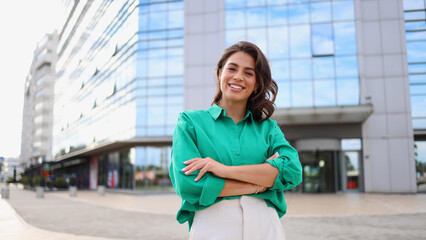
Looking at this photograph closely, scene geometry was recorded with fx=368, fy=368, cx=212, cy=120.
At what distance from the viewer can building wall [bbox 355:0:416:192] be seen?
861 inches

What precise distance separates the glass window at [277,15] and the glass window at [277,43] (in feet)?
1.33

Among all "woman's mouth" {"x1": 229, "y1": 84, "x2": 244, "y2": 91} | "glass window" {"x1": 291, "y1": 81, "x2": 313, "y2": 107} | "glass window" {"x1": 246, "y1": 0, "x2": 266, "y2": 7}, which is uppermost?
"glass window" {"x1": 246, "y1": 0, "x2": 266, "y2": 7}

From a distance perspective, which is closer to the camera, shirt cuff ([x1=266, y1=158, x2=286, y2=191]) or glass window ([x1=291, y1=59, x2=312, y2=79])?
shirt cuff ([x1=266, y1=158, x2=286, y2=191])

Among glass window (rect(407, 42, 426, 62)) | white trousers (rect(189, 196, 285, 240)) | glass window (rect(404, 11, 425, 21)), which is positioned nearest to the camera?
white trousers (rect(189, 196, 285, 240))

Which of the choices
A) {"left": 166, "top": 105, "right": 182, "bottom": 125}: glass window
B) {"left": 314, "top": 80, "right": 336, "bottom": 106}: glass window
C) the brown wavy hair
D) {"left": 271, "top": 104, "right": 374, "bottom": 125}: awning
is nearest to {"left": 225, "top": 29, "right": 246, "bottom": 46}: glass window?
{"left": 314, "top": 80, "right": 336, "bottom": 106}: glass window

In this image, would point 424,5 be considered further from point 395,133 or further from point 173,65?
point 173,65

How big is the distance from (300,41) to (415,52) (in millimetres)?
7241

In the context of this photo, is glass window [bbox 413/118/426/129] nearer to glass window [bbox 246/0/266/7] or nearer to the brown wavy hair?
glass window [bbox 246/0/266/7]

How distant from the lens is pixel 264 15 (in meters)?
24.2

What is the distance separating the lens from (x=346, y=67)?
22844 mm

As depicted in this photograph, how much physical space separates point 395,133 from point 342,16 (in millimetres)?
7935

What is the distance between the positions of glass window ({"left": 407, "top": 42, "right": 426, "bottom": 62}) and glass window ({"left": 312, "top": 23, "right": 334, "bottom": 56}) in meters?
5.01

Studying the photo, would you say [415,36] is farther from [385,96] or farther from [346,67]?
[346,67]

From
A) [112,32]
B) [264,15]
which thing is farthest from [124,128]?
[264,15]
